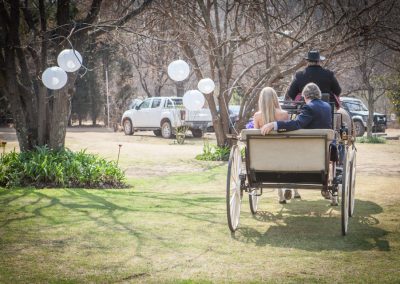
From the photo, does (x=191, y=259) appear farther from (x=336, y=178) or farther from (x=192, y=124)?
(x=192, y=124)

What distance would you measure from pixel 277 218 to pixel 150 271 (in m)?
2.85

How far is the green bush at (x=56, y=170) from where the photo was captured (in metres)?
9.72

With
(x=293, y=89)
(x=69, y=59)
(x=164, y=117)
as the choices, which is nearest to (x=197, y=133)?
(x=164, y=117)

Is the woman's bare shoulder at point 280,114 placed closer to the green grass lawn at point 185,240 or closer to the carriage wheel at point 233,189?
the carriage wheel at point 233,189

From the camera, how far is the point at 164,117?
2623 centimetres

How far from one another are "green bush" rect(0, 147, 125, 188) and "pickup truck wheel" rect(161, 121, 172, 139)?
1521 centimetres

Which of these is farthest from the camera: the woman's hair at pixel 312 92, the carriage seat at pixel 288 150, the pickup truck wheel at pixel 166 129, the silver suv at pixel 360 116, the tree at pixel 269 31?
the silver suv at pixel 360 116

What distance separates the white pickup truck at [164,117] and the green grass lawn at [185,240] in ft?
53.6

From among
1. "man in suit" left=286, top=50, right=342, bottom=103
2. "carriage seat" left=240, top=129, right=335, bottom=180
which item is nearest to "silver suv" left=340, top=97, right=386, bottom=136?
"man in suit" left=286, top=50, right=342, bottom=103

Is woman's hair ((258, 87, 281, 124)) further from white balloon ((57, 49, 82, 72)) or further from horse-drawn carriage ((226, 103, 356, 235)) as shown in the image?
white balloon ((57, 49, 82, 72))

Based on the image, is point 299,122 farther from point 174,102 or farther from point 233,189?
point 174,102

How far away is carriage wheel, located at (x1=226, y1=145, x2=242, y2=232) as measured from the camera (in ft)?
19.4

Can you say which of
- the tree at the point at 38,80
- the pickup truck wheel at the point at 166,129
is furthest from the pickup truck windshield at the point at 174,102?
the tree at the point at 38,80

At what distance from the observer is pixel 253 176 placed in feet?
21.0
